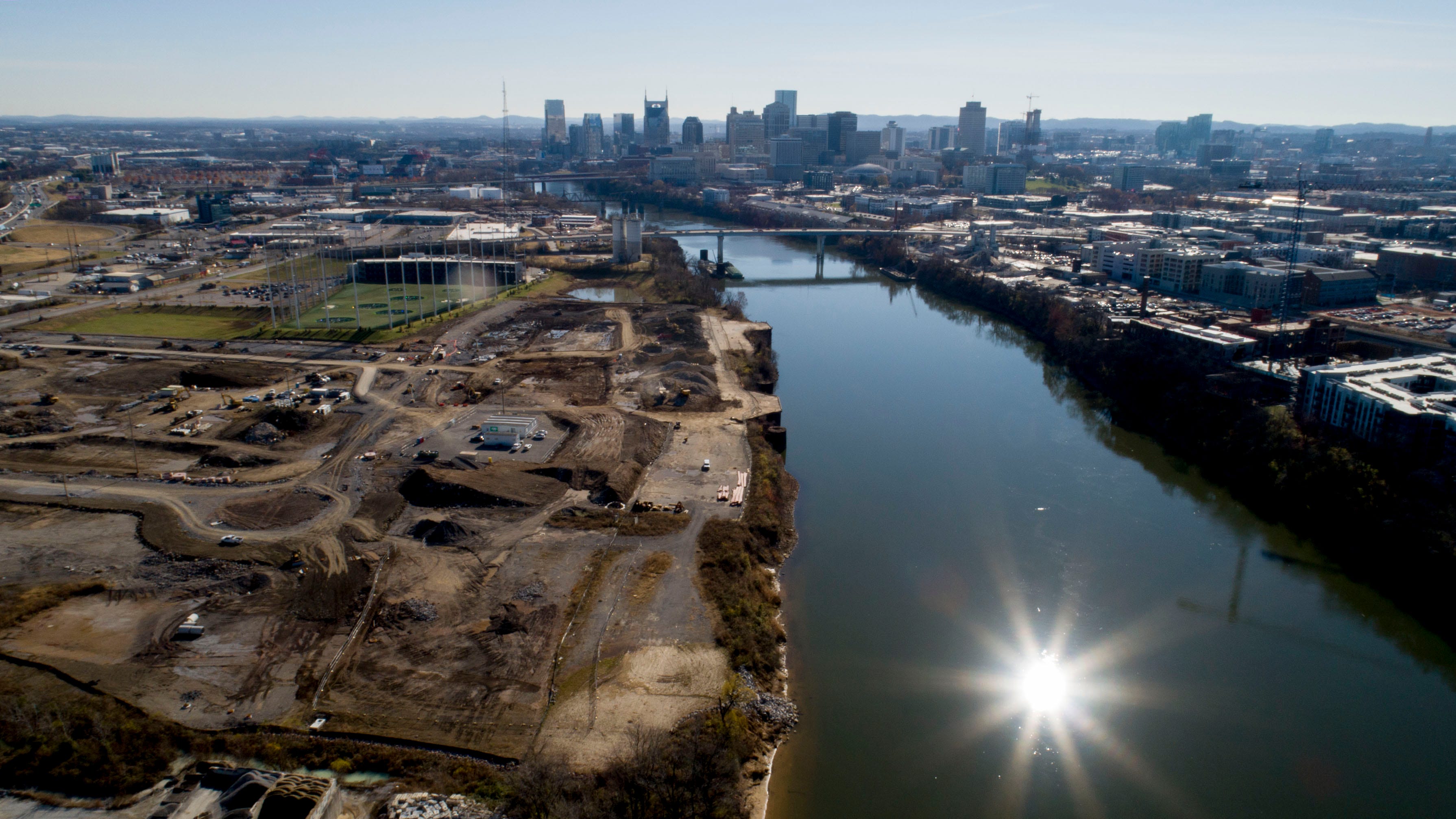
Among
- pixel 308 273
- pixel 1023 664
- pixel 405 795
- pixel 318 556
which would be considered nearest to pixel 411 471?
pixel 318 556

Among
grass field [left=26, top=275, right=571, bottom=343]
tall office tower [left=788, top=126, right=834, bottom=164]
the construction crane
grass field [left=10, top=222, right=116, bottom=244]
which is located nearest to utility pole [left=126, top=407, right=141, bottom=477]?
grass field [left=26, top=275, right=571, bottom=343]

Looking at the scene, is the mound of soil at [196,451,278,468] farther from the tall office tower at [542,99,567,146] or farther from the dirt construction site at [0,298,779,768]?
the tall office tower at [542,99,567,146]

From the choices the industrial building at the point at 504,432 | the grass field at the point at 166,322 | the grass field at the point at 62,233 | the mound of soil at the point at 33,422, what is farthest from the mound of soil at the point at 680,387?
the grass field at the point at 62,233

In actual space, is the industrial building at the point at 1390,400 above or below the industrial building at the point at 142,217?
below

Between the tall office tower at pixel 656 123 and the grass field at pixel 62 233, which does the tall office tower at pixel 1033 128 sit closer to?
the tall office tower at pixel 656 123

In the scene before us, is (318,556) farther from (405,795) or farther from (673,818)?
(673,818)

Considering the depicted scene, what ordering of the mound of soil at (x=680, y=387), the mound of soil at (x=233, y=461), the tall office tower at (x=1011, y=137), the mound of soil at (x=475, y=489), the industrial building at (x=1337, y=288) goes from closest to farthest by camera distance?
the mound of soil at (x=475, y=489), the mound of soil at (x=233, y=461), the mound of soil at (x=680, y=387), the industrial building at (x=1337, y=288), the tall office tower at (x=1011, y=137)

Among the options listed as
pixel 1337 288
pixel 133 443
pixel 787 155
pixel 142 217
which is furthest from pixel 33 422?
pixel 787 155
